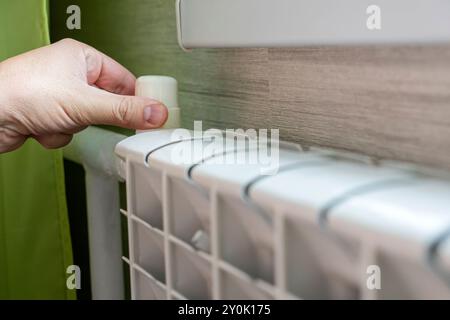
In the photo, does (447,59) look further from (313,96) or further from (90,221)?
(90,221)

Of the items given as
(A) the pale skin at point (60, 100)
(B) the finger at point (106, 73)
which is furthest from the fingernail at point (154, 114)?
(B) the finger at point (106, 73)

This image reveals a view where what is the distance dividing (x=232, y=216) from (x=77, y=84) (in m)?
0.29

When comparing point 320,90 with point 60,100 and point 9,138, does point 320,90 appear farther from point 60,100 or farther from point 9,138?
point 9,138

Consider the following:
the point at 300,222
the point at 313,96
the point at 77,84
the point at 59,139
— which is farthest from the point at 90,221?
the point at 300,222

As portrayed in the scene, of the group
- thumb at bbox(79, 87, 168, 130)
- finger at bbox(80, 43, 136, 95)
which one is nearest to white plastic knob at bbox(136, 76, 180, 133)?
thumb at bbox(79, 87, 168, 130)

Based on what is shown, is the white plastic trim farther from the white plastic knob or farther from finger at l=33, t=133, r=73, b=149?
finger at l=33, t=133, r=73, b=149

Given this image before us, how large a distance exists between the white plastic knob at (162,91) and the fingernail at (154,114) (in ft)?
0.04

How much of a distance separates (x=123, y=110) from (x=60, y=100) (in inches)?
3.2

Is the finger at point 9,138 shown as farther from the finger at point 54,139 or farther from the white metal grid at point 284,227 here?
the white metal grid at point 284,227

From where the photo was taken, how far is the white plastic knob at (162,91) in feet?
1.86

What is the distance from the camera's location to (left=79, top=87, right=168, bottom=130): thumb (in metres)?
0.55

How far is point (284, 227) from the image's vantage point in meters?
0.33
